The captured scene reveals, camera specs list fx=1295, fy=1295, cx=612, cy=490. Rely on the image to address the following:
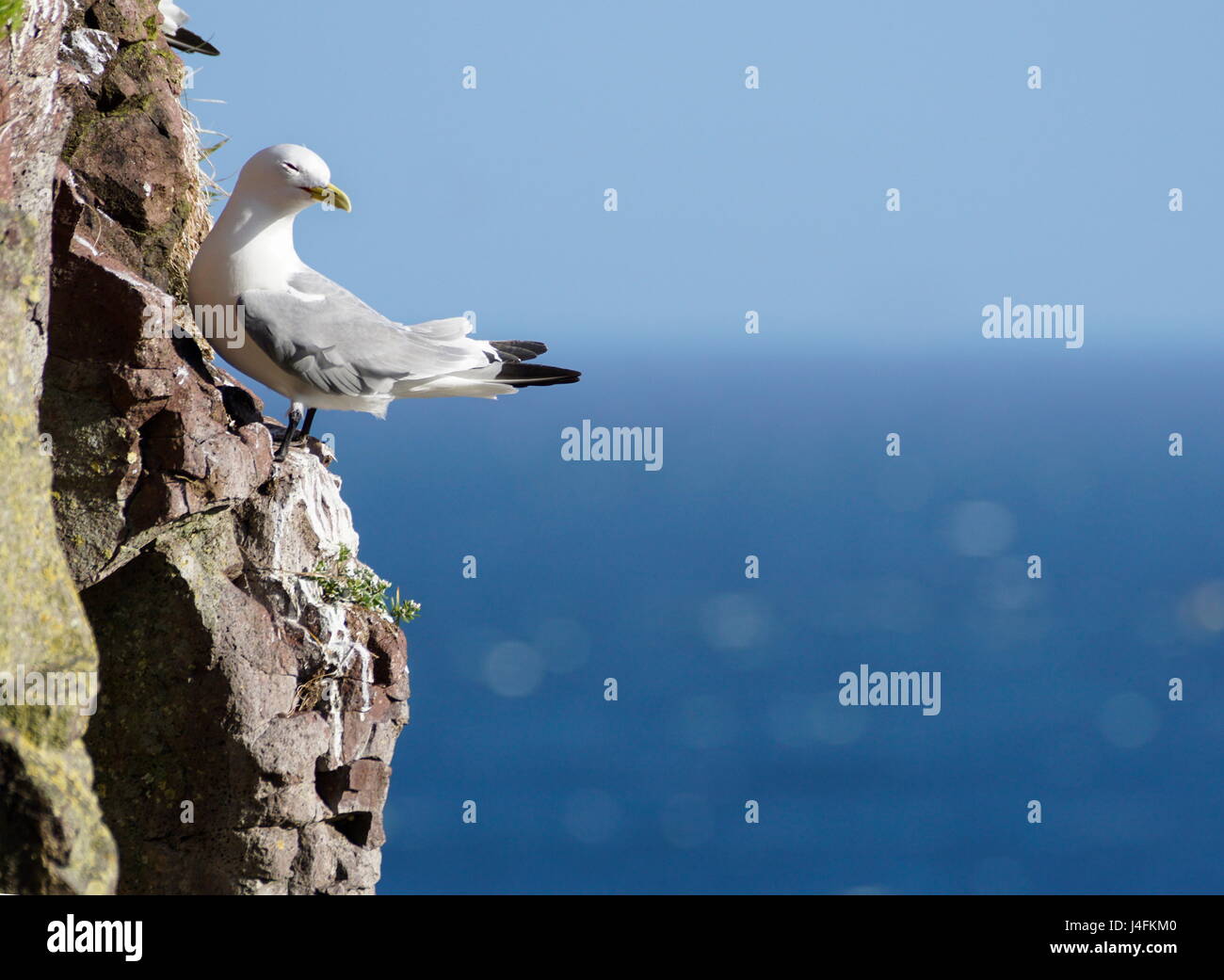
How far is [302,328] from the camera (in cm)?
831

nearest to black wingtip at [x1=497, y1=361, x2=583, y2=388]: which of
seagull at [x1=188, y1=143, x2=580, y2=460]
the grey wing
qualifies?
seagull at [x1=188, y1=143, x2=580, y2=460]

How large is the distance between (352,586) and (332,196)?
8.68ft

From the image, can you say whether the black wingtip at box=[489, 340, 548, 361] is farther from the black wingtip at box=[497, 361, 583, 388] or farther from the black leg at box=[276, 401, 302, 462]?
the black leg at box=[276, 401, 302, 462]

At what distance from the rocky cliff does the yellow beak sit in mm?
1192

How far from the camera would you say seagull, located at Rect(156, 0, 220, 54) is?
999 cm

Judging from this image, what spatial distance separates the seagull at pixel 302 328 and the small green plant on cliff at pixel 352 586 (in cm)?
87

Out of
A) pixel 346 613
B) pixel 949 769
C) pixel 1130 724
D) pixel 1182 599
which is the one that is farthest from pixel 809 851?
pixel 346 613

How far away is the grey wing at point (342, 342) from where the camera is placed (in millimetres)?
8219

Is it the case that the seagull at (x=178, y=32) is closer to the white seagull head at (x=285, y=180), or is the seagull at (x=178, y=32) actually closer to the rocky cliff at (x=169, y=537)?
the rocky cliff at (x=169, y=537)

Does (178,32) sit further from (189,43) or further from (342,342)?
(342,342)

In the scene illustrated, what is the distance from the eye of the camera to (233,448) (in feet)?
26.4

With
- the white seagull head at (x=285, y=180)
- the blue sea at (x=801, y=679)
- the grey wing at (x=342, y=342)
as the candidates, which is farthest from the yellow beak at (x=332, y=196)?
the blue sea at (x=801, y=679)

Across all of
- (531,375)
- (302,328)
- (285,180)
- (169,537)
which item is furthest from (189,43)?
(169,537)
